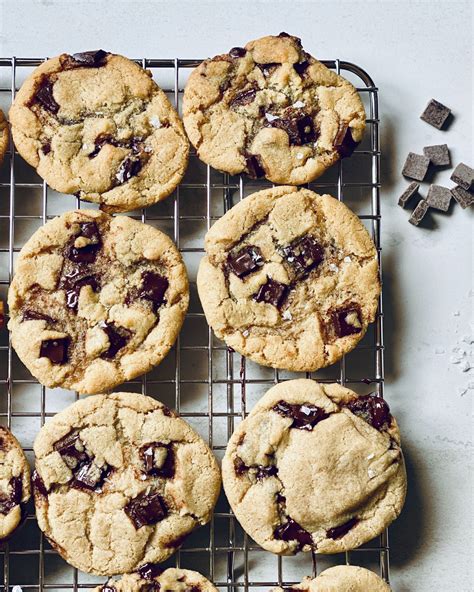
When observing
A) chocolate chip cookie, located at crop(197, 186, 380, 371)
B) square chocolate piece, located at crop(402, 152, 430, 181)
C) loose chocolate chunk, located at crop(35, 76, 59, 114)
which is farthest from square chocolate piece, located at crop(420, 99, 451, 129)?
loose chocolate chunk, located at crop(35, 76, 59, 114)

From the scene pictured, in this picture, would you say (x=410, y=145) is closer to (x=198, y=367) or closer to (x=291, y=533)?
(x=198, y=367)

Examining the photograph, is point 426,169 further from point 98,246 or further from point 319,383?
point 98,246

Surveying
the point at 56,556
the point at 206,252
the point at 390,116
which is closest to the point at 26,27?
the point at 206,252

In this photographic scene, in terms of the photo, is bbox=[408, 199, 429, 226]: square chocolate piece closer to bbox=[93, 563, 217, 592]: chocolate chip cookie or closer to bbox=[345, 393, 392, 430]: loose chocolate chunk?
bbox=[345, 393, 392, 430]: loose chocolate chunk

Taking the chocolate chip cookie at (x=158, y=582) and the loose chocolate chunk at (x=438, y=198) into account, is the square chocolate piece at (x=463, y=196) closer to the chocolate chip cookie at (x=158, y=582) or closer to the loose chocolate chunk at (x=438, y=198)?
→ the loose chocolate chunk at (x=438, y=198)

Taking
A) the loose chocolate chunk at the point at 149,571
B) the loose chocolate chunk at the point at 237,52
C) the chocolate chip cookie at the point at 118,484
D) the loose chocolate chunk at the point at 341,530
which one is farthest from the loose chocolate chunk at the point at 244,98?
the loose chocolate chunk at the point at 149,571

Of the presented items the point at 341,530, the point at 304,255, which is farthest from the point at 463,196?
the point at 341,530

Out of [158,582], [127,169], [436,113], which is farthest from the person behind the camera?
[436,113]
